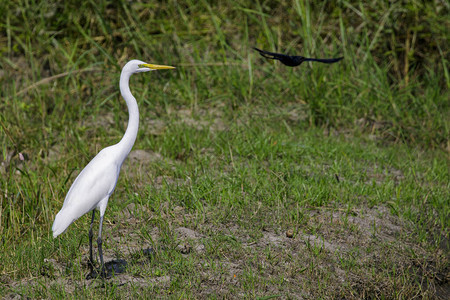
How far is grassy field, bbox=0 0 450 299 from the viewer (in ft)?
10.7

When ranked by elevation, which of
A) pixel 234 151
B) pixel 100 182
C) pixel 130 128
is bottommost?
pixel 234 151

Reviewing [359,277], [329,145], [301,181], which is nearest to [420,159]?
[329,145]

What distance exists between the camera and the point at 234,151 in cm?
495

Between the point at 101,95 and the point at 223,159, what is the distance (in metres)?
2.13

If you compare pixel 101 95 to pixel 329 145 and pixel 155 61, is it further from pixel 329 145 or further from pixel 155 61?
pixel 329 145

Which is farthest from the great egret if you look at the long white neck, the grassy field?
the grassy field

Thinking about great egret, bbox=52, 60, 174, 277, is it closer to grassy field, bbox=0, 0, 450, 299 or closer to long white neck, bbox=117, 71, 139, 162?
long white neck, bbox=117, 71, 139, 162

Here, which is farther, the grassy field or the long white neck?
the grassy field

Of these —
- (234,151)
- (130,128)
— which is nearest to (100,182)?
(130,128)

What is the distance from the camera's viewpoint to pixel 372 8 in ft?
22.3

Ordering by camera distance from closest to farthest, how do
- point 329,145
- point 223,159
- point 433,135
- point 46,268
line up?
1. point 46,268
2. point 223,159
3. point 329,145
4. point 433,135

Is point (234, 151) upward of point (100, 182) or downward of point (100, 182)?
Result: downward

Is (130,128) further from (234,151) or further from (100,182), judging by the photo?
(234,151)

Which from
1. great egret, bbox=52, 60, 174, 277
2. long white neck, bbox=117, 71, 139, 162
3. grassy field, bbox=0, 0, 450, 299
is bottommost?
grassy field, bbox=0, 0, 450, 299
